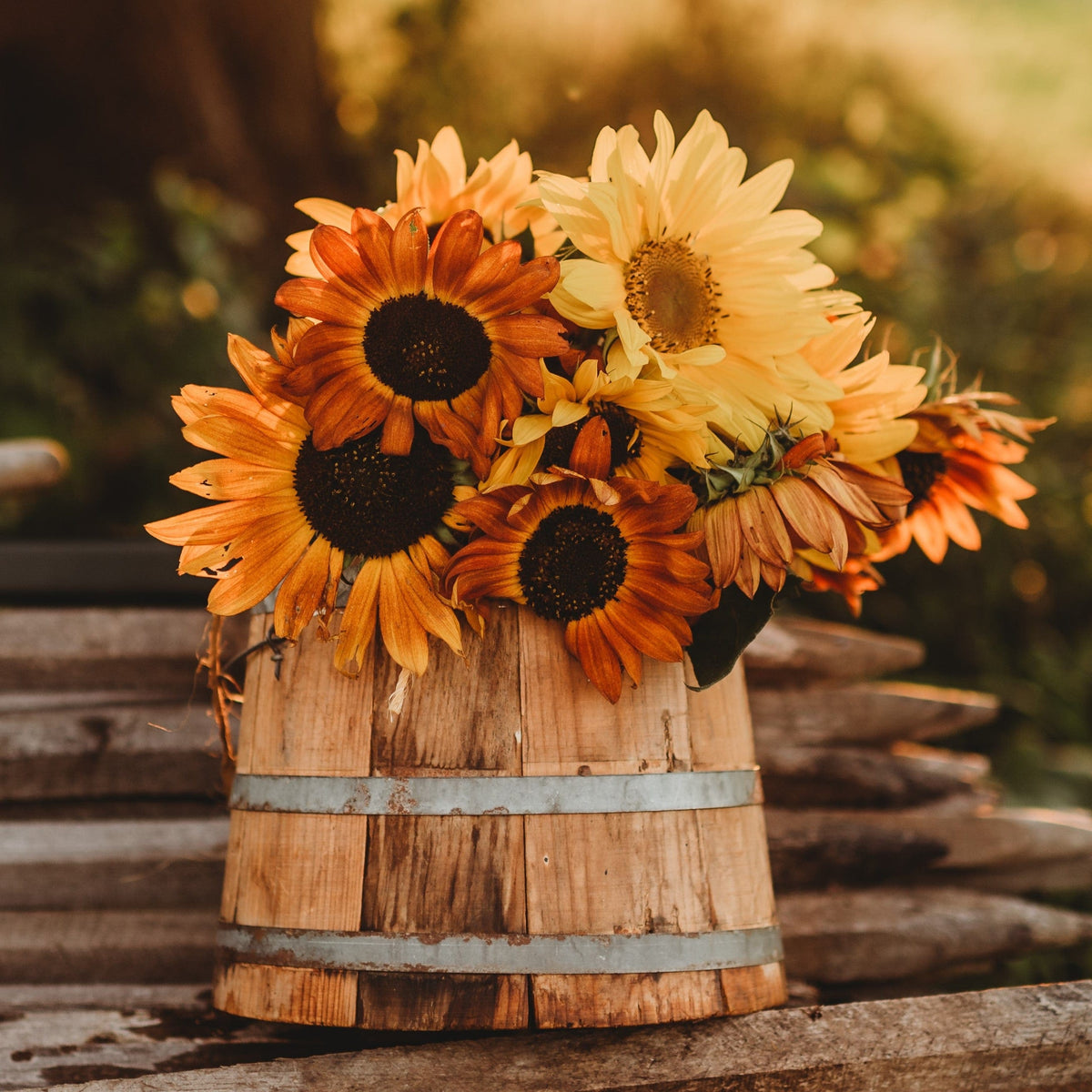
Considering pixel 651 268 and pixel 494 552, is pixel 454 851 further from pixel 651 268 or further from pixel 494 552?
pixel 651 268

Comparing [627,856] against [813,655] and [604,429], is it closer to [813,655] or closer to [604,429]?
[604,429]

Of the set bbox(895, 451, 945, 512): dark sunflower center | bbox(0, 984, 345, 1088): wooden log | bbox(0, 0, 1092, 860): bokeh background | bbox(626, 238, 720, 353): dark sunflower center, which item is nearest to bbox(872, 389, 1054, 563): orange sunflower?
bbox(895, 451, 945, 512): dark sunflower center

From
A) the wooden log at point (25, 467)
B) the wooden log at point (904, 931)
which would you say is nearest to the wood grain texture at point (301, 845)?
the wooden log at point (904, 931)

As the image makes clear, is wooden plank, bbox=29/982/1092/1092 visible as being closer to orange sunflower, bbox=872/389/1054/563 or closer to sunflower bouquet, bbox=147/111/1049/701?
sunflower bouquet, bbox=147/111/1049/701

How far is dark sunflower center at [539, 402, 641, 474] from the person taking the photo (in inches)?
32.1

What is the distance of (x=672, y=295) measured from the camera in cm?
83

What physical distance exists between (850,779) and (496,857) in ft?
3.07

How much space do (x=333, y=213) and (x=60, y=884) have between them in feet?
3.57

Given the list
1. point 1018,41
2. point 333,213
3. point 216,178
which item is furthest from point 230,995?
point 1018,41

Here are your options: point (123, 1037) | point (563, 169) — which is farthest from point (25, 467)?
point (563, 169)

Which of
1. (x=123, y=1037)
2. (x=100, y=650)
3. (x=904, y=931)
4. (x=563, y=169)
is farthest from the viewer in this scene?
(x=563, y=169)

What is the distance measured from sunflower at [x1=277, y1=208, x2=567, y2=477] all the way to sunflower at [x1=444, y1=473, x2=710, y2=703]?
0.06m

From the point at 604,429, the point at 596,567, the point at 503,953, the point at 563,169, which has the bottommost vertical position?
the point at 503,953

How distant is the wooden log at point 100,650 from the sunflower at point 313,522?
0.73 meters
